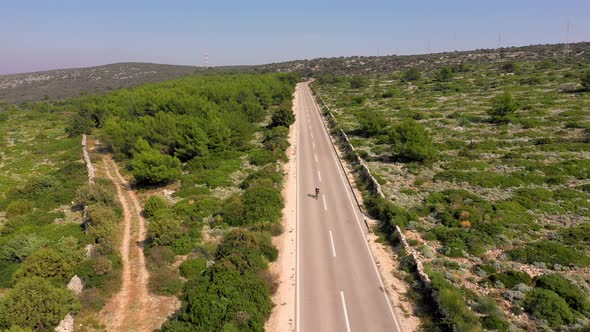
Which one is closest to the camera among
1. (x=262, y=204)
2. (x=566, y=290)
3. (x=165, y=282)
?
(x=566, y=290)

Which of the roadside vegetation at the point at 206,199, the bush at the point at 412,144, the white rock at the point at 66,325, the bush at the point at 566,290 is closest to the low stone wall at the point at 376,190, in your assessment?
the bush at the point at 412,144

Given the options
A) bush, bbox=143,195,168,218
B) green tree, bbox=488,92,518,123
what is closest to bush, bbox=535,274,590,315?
bush, bbox=143,195,168,218

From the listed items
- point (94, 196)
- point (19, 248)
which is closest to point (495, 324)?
point (19, 248)

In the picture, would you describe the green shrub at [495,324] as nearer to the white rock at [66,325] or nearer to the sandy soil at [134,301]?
the sandy soil at [134,301]

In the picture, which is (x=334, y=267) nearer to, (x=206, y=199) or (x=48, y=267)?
(x=206, y=199)

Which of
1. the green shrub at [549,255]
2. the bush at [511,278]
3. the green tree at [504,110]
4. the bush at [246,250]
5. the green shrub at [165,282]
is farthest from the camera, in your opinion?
the green tree at [504,110]

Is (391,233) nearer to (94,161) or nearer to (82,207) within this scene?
(82,207)

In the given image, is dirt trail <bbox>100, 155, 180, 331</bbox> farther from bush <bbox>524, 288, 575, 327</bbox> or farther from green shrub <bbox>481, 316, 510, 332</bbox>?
bush <bbox>524, 288, 575, 327</bbox>

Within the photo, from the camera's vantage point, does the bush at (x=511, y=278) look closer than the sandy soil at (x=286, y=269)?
No
